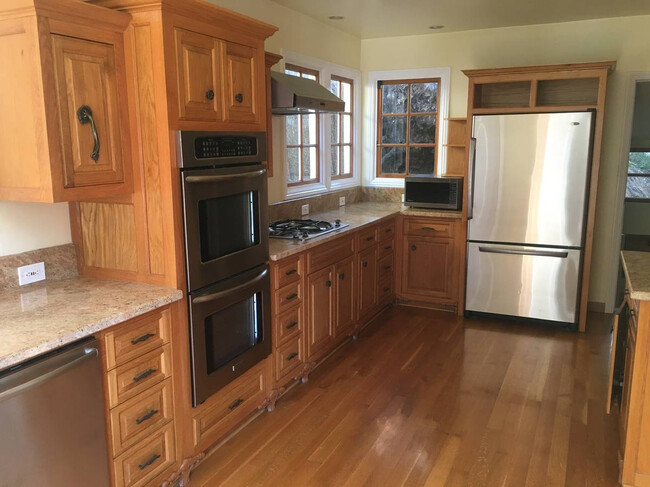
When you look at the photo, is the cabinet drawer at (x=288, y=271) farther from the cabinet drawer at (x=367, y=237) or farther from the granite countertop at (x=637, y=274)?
the granite countertop at (x=637, y=274)

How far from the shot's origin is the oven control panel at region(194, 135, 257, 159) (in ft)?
7.80

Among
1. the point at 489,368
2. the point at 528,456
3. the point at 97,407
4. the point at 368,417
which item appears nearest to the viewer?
the point at 97,407

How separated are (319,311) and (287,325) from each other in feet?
1.40

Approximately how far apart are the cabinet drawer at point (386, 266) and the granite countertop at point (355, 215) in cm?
38

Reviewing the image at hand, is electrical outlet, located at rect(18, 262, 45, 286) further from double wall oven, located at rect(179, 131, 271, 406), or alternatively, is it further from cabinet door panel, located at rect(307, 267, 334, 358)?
cabinet door panel, located at rect(307, 267, 334, 358)

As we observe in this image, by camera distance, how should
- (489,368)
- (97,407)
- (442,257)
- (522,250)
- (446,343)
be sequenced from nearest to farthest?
(97,407), (489,368), (446,343), (522,250), (442,257)

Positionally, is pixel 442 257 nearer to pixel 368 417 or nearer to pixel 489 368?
pixel 489 368

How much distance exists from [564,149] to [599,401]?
1.92 metres

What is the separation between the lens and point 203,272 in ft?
8.08

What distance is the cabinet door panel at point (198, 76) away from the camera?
7.53ft

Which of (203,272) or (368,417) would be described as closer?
(203,272)

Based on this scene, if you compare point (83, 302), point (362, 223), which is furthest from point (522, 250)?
point (83, 302)

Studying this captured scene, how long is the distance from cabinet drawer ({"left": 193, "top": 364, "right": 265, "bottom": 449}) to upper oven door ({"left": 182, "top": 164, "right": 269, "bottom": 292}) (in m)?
0.61

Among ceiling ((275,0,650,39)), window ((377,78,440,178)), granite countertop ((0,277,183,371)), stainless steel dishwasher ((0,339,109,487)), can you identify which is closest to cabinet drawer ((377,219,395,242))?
window ((377,78,440,178))
